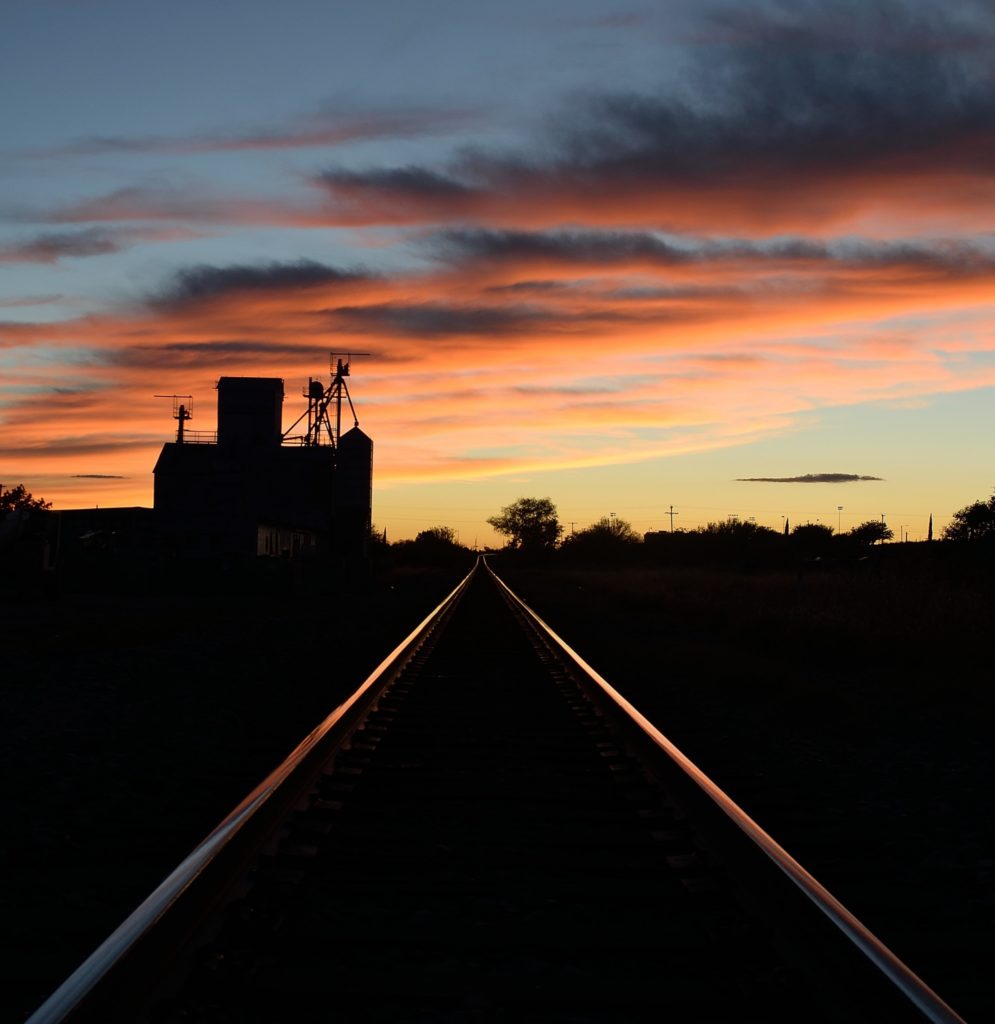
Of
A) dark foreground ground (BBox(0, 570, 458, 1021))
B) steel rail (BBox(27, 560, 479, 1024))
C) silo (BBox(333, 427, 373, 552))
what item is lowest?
dark foreground ground (BBox(0, 570, 458, 1021))

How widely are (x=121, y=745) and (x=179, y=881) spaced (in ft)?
15.8

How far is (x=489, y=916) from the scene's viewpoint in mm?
4012

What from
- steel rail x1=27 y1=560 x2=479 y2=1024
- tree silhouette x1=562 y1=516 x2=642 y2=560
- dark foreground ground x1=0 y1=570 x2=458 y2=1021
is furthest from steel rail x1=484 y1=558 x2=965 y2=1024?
tree silhouette x1=562 y1=516 x2=642 y2=560

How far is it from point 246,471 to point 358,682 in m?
40.3

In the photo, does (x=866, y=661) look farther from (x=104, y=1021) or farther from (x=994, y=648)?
(x=104, y=1021)

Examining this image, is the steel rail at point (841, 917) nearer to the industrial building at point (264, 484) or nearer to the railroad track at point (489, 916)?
the railroad track at point (489, 916)

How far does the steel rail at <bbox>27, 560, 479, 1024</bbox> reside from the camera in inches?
107

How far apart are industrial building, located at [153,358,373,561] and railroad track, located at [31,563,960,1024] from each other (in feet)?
124

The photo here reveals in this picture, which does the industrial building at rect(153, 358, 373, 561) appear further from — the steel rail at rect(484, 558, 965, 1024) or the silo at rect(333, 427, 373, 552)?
the steel rail at rect(484, 558, 965, 1024)

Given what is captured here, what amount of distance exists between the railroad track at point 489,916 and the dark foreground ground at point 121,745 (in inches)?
16.9

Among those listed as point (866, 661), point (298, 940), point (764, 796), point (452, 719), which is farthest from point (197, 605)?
point (298, 940)

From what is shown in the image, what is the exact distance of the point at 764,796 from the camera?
6.46m

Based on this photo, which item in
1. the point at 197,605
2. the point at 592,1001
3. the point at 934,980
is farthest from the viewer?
the point at 197,605

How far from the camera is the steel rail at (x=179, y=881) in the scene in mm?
2729
